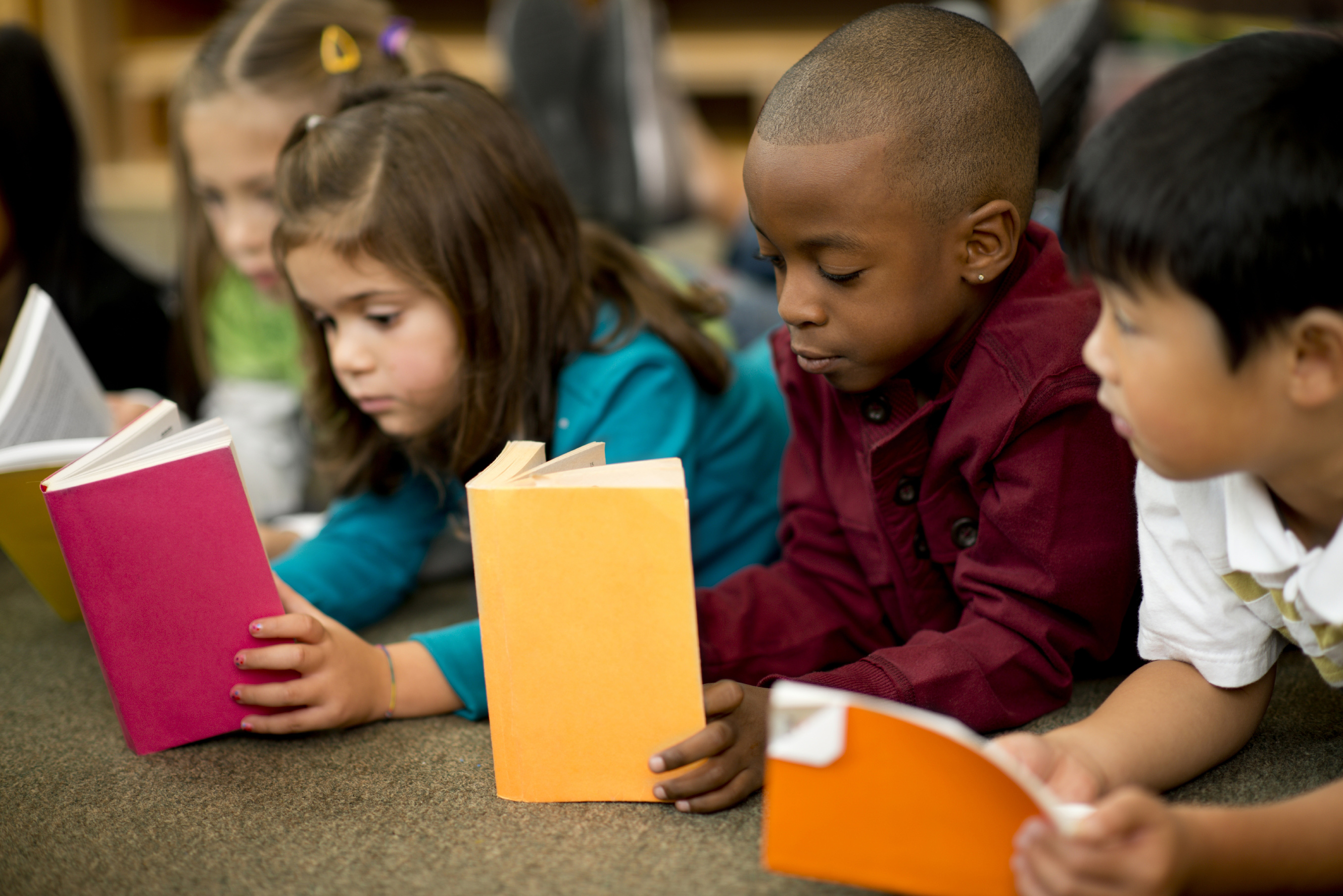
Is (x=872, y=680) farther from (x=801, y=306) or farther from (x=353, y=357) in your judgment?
(x=353, y=357)

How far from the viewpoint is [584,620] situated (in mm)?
661

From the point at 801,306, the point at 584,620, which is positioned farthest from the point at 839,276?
the point at 584,620

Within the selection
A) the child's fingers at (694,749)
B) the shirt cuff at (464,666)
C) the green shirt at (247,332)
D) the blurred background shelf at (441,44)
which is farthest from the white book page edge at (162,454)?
the blurred background shelf at (441,44)

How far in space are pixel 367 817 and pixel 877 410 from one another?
0.42 metres

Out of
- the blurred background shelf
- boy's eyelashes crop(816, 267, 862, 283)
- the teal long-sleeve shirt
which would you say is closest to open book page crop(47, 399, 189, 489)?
the teal long-sleeve shirt

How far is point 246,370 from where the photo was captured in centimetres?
142

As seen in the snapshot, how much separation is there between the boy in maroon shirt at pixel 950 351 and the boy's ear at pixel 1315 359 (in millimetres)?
173

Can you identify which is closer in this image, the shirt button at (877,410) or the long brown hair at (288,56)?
the shirt button at (877,410)

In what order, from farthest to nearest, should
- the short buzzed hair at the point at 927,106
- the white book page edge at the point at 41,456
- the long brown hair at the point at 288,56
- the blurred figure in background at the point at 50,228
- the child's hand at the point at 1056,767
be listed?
the blurred figure in background at the point at 50,228
the long brown hair at the point at 288,56
the white book page edge at the point at 41,456
the short buzzed hair at the point at 927,106
the child's hand at the point at 1056,767

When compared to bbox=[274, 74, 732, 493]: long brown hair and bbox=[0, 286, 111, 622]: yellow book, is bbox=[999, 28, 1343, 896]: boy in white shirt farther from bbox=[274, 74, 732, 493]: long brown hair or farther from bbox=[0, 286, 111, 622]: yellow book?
bbox=[0, 286, 111, 622]: yellow book

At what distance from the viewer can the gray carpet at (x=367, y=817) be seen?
0.63m

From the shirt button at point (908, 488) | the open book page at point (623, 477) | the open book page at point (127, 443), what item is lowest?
the shirt button at point (908, 488)

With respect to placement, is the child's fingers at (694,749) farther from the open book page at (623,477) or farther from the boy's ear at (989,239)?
the boy's ear at (989,239)

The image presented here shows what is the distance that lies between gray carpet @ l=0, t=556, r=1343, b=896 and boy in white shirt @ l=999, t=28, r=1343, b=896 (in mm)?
149
